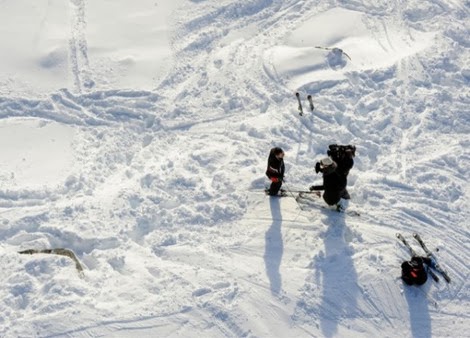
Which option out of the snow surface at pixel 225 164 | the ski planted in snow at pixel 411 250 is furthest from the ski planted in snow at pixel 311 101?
the ski planted in snow at pixel 411 250

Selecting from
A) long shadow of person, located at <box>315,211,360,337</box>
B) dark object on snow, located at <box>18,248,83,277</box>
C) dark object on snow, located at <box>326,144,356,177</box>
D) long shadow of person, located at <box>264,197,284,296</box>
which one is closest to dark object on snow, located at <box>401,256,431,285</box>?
long shadow of person, located at <box>315,211,360,337</box>

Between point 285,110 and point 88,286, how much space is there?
19.1 ft

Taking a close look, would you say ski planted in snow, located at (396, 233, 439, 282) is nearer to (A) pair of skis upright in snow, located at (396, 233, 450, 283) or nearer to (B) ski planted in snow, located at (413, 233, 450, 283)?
(A) pair of skis upright in snow, located at (396, 233, 450, 283)

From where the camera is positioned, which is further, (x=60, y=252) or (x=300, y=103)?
(x=300, y=103)

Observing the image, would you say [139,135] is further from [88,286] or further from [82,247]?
[88,286]

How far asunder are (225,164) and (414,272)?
4287 mm

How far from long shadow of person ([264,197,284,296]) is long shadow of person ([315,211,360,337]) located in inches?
28.0

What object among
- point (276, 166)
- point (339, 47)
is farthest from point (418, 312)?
point (339, 47)

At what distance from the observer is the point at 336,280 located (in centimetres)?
924

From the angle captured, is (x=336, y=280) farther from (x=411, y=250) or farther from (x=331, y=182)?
(x=331, y=182)

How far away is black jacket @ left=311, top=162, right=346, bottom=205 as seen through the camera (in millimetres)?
9305

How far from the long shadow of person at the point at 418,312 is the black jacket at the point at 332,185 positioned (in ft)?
6.55

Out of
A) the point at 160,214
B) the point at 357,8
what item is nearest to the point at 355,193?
the point at 160,214

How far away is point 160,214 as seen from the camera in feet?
33.1
